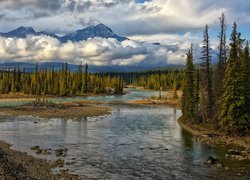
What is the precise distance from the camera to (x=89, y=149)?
46656 millimetres

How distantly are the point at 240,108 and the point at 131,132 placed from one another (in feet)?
59.4

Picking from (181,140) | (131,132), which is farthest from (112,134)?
(181,140)

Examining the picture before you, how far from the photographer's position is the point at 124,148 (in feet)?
156

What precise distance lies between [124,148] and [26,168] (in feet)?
51.9

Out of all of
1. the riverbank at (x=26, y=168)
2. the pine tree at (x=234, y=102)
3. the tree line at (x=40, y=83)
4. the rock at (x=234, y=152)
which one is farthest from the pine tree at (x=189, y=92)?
the tree line at (x=40, y=83)

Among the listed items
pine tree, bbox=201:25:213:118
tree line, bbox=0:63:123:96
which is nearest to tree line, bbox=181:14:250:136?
pine tree, bbox=201:25:213:118

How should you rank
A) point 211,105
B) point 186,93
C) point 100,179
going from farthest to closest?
point 186,93 < point 211,105 < point 100,179

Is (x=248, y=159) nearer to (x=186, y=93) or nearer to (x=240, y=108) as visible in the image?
(x=240, y=108)

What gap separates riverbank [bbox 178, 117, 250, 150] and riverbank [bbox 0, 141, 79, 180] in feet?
83.1

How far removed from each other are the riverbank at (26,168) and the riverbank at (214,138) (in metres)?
25.3

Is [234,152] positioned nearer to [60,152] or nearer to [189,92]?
[60,152]

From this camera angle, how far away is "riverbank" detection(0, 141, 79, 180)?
29.9 metres

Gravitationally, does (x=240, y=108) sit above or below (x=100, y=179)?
above

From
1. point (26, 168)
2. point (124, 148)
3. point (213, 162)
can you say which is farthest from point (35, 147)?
point (213, 162)
